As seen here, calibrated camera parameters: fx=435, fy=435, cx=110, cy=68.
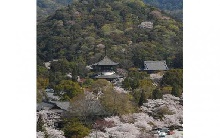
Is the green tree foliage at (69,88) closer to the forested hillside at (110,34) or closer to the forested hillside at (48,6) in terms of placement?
the forested hillside at (110,34)

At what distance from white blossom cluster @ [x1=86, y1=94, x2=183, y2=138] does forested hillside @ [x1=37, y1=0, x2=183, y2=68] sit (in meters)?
1.94

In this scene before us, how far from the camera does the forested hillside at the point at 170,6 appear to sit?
11.3 metres

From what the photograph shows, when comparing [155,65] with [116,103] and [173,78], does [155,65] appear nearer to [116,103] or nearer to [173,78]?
[173,78]

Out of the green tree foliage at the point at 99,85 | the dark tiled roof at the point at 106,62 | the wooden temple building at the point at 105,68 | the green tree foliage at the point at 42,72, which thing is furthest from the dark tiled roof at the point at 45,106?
A: the dark tiled roof at the point at 106,62

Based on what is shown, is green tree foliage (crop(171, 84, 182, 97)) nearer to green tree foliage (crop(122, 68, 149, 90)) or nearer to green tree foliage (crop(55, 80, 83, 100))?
green tree foliage (crop(122, 68, 149, 90))

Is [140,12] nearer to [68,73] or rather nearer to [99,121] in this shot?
[68,73]

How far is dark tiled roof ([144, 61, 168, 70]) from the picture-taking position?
8.70 metres

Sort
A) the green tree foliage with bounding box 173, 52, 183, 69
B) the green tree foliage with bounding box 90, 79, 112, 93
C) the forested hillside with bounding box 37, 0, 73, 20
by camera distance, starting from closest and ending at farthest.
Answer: the green tree foliage with bounding box 90, 79, 112, 93, the green tree foliage with bounding box 173, 52, 183, 69, the forested hillside with bounding box 37, 0, 73, 20

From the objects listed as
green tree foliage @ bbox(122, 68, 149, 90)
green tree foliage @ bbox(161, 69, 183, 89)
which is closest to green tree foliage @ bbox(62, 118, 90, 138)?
green tree foliage @ bbox(122, 68, 149, 90)

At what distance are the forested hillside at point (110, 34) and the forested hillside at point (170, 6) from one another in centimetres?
54

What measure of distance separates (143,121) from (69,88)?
5.07 ft

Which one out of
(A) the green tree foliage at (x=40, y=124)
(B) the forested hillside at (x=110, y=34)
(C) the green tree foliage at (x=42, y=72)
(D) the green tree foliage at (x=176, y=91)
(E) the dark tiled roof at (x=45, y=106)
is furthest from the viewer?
(B) the forested hillside at (x=110, y=34)

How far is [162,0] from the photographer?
12.0 metres

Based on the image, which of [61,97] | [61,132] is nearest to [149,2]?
[61,97]
